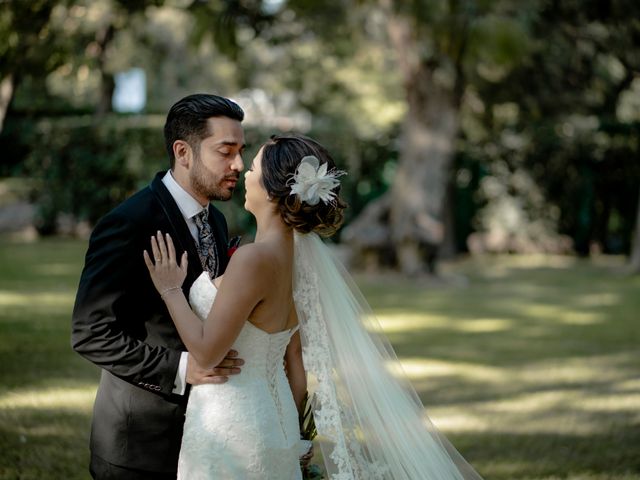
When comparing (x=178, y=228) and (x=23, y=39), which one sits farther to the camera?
(x=23, y=39)

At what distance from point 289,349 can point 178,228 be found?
0.65 metres

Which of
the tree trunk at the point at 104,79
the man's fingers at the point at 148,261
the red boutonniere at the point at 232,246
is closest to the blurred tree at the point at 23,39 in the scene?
the red boutonniere at the point at 232,246

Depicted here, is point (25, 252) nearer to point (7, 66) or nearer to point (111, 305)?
point (7, 66)

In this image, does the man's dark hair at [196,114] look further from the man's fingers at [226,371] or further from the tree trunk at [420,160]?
the tree trunk at [420,160]

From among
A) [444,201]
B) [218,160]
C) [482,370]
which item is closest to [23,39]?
[218,160]

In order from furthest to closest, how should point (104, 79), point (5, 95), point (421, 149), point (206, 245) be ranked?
point (104, 79), point (421, 149), point (5, 95), point (206, 245)

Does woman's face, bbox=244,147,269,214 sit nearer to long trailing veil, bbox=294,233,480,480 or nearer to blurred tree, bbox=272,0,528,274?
long trailing veil, bbox=294,233,480,480

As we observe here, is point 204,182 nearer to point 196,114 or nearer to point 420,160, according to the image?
point 196,114

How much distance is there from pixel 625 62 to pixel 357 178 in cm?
584

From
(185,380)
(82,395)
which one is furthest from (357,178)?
(185,380)

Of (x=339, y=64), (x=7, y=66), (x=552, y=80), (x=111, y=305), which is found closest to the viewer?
(x=111, y=305)

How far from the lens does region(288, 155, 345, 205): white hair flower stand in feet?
10.1

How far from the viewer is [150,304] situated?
3.12m

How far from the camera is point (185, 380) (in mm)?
3080
